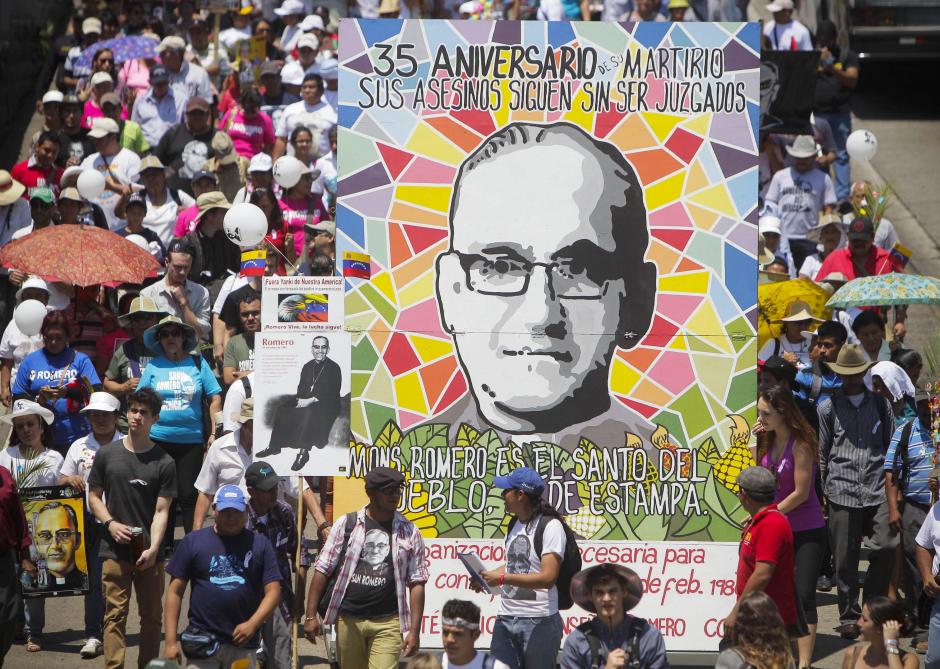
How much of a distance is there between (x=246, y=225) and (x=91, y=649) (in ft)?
12.0

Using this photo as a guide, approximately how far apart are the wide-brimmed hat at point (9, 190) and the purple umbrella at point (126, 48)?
427cm

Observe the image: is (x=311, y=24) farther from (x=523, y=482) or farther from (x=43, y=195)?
(x=523, y=482)

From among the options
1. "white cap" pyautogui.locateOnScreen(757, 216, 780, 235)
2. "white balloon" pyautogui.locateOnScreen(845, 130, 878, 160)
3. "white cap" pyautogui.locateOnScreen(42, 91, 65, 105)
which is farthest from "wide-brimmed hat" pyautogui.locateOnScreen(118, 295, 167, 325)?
"white balloon" pyautogui.locateOnScreen(845, 130, 878, 160)

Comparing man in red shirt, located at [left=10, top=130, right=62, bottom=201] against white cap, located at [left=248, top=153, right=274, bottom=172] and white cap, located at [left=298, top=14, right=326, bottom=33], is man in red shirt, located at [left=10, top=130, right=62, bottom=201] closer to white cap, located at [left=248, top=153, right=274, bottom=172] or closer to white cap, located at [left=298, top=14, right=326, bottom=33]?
white cap, located at [left=248, top=153, right=274, bottom=172]

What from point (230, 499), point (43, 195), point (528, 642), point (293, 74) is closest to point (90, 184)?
point (43, 195)

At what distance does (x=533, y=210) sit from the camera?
370 inches

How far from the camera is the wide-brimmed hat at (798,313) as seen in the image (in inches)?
448

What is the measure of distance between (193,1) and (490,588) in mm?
14523

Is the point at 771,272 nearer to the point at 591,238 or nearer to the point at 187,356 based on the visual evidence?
the point at 591,238

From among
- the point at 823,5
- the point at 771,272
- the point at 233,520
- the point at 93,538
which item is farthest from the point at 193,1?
the point at 233,520

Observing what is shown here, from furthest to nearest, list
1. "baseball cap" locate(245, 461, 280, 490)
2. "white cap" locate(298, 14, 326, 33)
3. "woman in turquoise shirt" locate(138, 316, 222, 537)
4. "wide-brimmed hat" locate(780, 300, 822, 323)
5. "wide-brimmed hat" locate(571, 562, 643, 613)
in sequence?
1. "white cap" locate(298, 14, 326, 33)
2. "wide-brimmed hat" locate(780, 300, 822, 323)
3. "woman in turquoise shirt" locate(138, 316, 222, 537)
4. "baseball cap" locate(245, 461, 280, 490)
5. "wide-brimmed hat" locate(571, 562, 643, 613)

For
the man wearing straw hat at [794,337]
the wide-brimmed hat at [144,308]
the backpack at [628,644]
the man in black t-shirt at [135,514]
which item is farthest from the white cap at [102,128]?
the backpack at [628,644]

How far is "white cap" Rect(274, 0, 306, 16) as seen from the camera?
19.5 m

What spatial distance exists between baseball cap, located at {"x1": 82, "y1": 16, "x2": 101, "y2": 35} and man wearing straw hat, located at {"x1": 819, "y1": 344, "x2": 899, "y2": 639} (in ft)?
40.5
